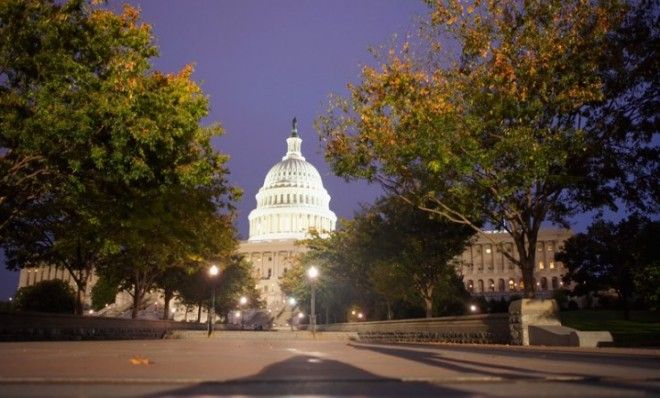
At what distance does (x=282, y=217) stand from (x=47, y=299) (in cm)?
8425

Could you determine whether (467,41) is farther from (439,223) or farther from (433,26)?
(439,223)

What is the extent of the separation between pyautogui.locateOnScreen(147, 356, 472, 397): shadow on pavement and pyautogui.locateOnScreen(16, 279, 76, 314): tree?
244 ft

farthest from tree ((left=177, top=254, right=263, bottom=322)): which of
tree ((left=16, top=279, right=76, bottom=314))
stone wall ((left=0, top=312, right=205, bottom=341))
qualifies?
tree ((left=16, top=279, right=76, bottom=314))

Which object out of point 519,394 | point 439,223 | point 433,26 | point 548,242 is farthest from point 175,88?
point 548,242

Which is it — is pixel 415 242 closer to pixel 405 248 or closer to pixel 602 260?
pixel 405 248

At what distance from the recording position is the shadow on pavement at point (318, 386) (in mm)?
6930

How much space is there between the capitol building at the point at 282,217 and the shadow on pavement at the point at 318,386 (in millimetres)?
132573

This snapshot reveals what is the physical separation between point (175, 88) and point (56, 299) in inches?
2661

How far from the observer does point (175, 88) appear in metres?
19.6

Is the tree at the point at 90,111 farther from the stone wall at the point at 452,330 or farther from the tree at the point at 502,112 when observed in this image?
the stone wall at the point at 452,330

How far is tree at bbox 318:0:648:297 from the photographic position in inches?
752

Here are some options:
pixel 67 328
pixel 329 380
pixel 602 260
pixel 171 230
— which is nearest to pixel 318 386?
pixel 329 380

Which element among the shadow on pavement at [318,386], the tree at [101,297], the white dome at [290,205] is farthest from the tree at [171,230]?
the white dome at [290,205]

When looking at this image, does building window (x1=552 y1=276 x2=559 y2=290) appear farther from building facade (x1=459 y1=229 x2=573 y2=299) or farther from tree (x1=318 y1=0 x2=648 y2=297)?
tree (x1=318 y1=0 x2=648 y2=297)
